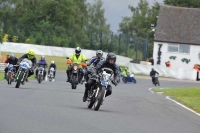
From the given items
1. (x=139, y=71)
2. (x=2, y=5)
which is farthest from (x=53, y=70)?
(x=2, y=5)

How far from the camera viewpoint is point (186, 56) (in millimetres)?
74188

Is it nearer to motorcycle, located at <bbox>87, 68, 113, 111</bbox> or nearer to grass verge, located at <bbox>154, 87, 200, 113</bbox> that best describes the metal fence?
grass verge, located at <bbox>154, 87, 200, 113</bbox>

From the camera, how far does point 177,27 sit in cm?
7506

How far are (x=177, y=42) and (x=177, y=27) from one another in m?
1.78

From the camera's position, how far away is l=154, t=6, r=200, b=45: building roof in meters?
74.3

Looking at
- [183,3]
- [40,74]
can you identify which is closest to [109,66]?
[40,74]

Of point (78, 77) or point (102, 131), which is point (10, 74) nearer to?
point (78, 77)

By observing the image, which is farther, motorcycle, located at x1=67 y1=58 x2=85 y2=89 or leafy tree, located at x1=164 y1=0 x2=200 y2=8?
leafy tree, located at x1=164 y1=0 x2=200 y2=8

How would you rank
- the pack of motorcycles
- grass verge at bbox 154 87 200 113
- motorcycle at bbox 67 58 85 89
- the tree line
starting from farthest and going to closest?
the tree line
motorcycle at bbox 67 58 85 89
grass verge at bbox 154 87 200 113
the pack of motorcycles

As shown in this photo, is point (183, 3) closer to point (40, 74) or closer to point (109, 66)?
point (40, 74)

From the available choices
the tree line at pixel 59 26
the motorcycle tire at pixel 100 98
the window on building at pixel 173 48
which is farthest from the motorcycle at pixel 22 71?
the window on building at pixel 173 48

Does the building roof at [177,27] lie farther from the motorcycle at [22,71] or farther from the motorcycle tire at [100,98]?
the motorcycle tire at [100,98]

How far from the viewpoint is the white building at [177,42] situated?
74.0 m

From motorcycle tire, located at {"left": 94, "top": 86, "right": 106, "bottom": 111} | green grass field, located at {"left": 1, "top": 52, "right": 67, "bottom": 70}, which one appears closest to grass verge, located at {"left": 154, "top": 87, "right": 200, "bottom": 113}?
motorcycle tire, located at {"left": 94, "top": 86, "right": 106, "bottom": 111}
